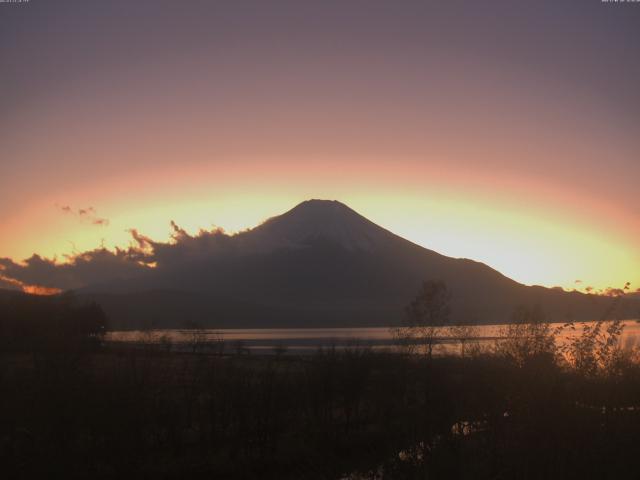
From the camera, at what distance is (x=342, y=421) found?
22.8 m

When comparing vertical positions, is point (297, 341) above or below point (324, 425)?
below

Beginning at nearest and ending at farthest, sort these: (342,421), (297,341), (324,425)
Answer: (324,425) < (342,421) < (297,341)

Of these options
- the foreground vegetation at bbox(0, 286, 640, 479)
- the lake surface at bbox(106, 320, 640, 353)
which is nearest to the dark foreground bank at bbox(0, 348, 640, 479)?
the foreground vegetation at bbox(0, 286, 640, 479)

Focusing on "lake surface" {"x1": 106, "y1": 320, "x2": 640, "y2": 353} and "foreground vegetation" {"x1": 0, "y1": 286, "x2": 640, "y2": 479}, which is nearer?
"foreground vegetation" {"x1": 0, "y1": 286, "x2": 640, "y2": 479}

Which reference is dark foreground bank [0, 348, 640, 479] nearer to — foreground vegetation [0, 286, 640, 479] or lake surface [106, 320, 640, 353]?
foreground vegetation [0, 286, 640, 479]

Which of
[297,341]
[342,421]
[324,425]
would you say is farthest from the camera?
[297,341]

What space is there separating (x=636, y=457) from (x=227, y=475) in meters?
10.6

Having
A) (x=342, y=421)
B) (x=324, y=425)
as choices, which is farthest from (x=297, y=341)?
(x=324, y=425)

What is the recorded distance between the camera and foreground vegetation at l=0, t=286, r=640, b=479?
11289 millimetres

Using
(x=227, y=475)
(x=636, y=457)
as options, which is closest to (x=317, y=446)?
(x=227, y=475)

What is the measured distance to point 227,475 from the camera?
1709cm

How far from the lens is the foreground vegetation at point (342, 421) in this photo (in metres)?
11.3

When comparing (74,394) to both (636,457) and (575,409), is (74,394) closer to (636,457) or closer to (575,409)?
(575,409)

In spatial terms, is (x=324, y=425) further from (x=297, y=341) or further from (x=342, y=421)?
(x=297, y=341)
